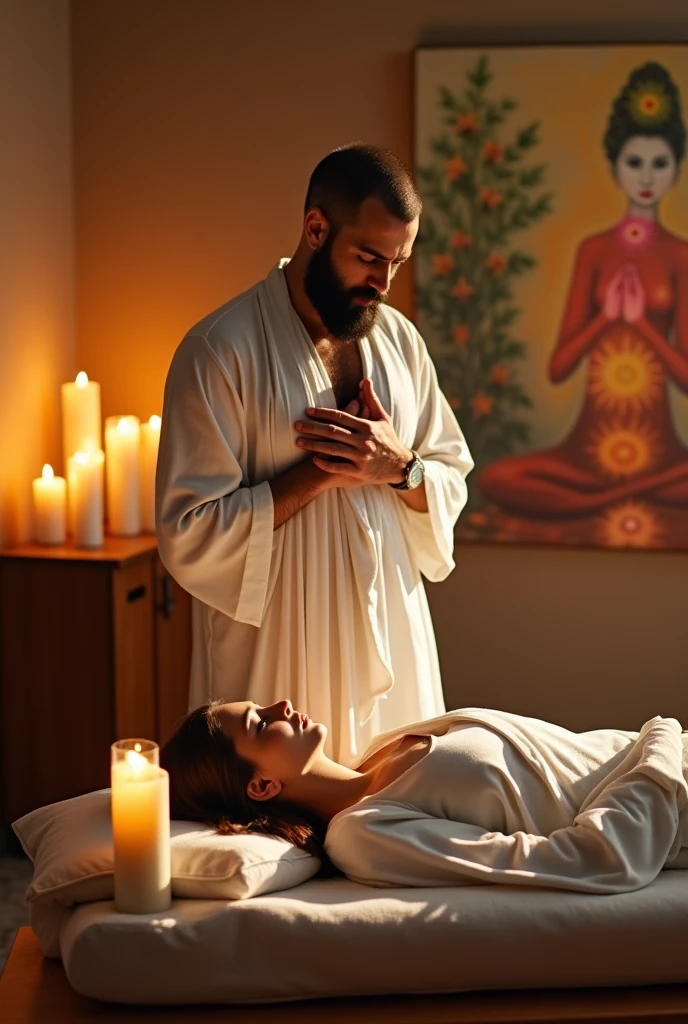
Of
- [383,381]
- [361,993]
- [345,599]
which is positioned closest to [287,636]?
[345,599]

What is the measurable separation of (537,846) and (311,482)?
0.80 metres

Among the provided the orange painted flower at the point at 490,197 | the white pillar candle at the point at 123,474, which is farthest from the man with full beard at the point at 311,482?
the orange painted flower at the point at 490,197

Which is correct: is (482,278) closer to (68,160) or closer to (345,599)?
(68,160)

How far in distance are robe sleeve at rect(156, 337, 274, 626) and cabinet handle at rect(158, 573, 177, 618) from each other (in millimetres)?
1171

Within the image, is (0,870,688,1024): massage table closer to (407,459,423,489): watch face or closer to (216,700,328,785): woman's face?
(216,700,328,785): woman's face

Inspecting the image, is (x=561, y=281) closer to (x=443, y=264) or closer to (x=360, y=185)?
(x=443, y=264)

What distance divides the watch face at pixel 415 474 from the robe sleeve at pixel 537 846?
723 millimetres

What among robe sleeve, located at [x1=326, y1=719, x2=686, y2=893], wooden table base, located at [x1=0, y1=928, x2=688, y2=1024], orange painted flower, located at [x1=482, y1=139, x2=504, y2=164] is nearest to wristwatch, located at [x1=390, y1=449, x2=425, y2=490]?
robe sleeve, located at [x1=326, y1=719, x2=686, y2=893]

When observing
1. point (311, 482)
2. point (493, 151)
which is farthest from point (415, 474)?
point (493, 151)

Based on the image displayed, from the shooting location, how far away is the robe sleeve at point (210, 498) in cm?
213

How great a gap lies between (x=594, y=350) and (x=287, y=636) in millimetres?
1553

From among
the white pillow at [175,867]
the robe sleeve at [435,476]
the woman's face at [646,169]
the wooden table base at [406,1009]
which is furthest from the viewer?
the woman's face at [646,169]

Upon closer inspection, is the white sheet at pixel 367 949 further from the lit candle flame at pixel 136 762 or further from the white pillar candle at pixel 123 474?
the white pillar candle at pixel 123 474

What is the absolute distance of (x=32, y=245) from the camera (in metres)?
3.31
